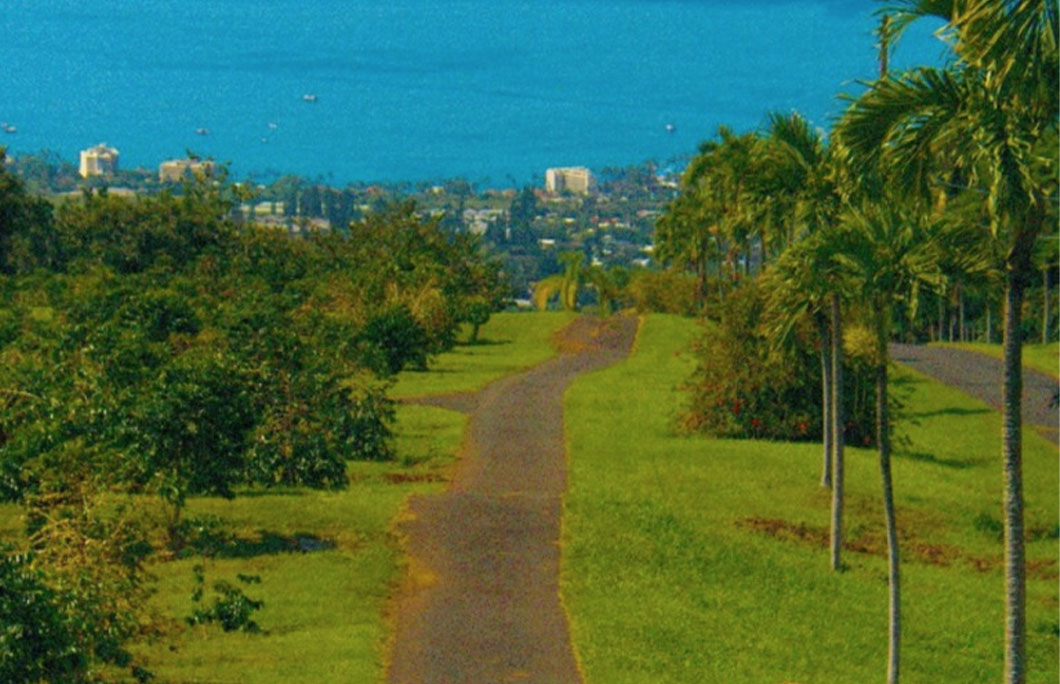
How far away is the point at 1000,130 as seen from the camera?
1201 cm

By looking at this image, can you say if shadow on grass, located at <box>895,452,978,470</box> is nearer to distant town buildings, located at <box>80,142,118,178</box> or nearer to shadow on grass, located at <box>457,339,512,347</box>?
shadow on grass, located at <box>457,339,512,347</box>

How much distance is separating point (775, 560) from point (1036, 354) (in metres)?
31.9

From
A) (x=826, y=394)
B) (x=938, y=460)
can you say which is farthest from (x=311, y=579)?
(x=938, y=460)

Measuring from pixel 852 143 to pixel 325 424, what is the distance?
15446 millimetres

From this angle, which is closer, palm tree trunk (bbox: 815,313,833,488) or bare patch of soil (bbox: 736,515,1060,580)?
bare patch of soil (bbox: 736,515,1060,580)

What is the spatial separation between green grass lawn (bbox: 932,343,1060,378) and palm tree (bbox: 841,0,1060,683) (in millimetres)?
34353

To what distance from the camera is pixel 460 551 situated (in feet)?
72.5

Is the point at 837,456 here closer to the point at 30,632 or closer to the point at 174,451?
the point at 174,451

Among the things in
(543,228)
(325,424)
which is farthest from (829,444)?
(543,228)

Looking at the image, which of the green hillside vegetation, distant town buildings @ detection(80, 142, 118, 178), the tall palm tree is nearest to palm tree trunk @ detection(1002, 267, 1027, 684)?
the green hillside vegetation

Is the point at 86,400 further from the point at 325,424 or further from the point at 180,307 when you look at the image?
the point at 180,307

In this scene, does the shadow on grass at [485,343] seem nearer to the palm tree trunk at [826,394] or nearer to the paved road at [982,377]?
the paved road at [982,377]

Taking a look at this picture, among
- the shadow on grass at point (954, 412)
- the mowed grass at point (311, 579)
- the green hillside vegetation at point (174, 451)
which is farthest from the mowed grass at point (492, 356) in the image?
the shadow on grass at point (954, 412)

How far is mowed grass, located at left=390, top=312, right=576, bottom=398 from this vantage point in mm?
43188
